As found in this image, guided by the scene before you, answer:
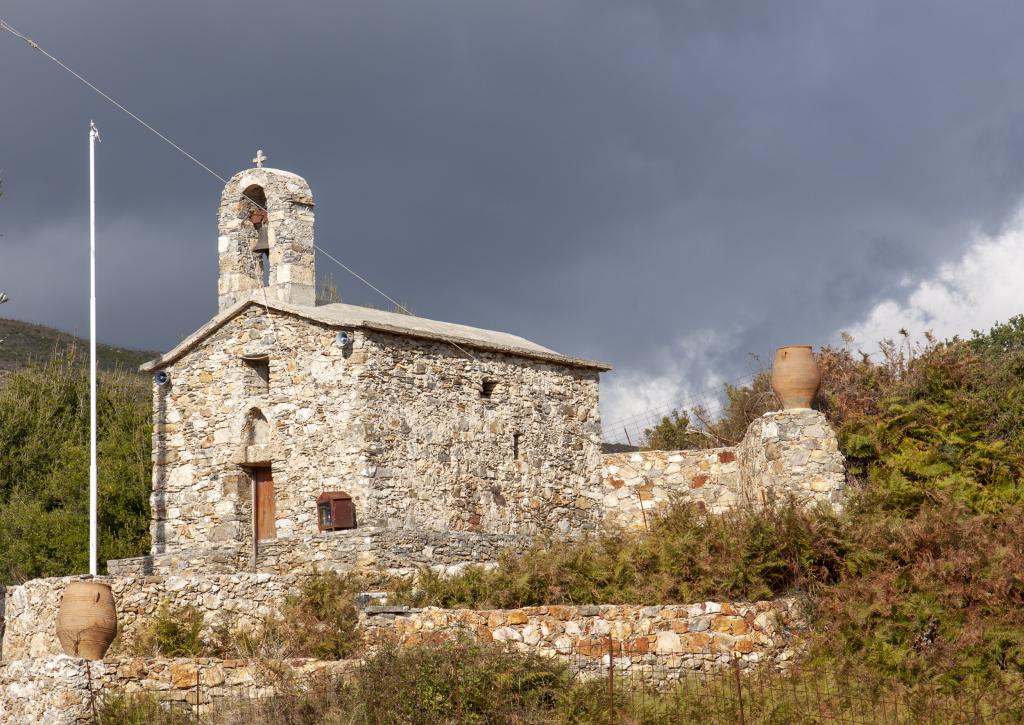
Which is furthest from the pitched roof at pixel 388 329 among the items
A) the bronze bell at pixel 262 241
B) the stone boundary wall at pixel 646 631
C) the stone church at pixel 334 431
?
the stone boundary wall at pixel 646 631

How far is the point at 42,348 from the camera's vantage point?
4909 cm

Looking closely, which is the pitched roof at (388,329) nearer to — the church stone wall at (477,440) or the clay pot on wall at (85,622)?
the church stone wall at (477,440)

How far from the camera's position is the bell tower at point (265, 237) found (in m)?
20.1

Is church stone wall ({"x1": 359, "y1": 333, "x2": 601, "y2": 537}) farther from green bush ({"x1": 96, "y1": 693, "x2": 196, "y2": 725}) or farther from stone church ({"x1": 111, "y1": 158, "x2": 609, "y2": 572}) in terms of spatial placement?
green bush ({"x1": 96, "y1": 693, "x2": 196, "y2": 725})

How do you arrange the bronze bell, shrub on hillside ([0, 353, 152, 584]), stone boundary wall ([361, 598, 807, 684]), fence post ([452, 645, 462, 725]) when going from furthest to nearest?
shrub on hillside ([0, 353, 152, 584])
the bronze bell
stone boundary wall ([361, 598, 807, 684])
fence post ([452, 645, 462, 725])

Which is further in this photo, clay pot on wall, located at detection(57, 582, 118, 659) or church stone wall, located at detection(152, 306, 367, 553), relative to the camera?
church stone wall, located at detection(152, 306, 367, 553)

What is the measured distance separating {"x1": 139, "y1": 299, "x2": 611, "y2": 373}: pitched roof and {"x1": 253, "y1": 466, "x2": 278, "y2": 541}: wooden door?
8.48ft

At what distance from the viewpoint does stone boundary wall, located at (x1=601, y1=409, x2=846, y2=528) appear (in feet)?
55.2

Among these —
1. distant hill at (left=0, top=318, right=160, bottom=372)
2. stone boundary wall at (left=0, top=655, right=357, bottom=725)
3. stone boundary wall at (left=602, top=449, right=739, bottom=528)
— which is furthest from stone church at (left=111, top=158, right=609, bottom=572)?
distant hill at (left=0, top=318, right=160, bottom=372)

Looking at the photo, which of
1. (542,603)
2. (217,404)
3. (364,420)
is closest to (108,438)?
(217,404)

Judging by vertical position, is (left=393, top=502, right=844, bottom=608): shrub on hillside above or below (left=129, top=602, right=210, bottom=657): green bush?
above

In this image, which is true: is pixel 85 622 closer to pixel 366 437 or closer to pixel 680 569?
pixel 366 437

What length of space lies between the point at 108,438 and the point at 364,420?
11528 millimetres

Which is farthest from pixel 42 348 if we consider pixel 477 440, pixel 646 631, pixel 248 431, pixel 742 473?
pixel 646 631
